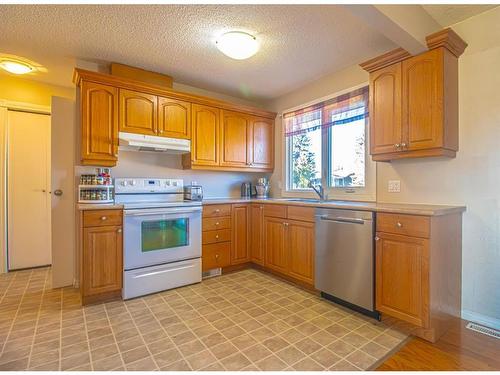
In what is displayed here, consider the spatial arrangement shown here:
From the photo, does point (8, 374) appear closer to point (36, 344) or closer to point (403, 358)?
point (36, 344)

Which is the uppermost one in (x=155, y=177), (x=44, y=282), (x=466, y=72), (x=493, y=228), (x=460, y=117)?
(x=466, y=72)

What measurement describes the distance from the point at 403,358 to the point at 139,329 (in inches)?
72.4

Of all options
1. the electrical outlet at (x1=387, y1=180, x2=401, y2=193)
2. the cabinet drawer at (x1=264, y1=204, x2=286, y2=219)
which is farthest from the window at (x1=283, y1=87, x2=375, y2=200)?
the cabinet drawer at (x1=264, y1=204, x2=286, y2=219)

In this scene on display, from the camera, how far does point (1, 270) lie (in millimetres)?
3330

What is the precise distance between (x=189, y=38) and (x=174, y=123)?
3.33 feet

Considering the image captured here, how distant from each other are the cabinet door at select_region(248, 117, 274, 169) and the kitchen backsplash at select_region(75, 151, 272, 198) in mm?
321

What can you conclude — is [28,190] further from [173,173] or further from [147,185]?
[173,173]

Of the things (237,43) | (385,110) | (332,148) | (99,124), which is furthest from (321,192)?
(99,124)

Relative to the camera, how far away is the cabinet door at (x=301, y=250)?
8.82ft

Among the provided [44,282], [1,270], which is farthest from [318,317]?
[1,270]

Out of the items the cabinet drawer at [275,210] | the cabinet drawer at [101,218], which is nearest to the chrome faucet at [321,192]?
the cabinet drawer at [275,210]

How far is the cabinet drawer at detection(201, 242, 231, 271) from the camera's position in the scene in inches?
123

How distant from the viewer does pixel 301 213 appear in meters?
2.79

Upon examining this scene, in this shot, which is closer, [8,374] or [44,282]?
[8,374]
